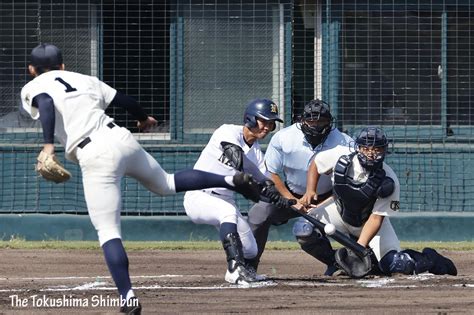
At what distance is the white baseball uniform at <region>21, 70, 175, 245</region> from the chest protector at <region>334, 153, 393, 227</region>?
8.05 ft

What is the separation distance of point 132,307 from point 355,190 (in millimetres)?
3084

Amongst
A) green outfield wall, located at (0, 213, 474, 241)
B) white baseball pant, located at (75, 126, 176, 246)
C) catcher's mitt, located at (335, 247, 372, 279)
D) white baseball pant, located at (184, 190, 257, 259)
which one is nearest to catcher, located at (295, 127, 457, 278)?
catcher's mitt, located at (335, 247, 372, 279)

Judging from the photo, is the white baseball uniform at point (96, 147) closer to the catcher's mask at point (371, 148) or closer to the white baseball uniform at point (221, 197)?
the white baseball uniform at point (221, 197)

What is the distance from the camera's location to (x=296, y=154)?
1108 cm

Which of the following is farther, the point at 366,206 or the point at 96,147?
the point at 366,206

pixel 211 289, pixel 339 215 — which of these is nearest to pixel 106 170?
pixel 211 289

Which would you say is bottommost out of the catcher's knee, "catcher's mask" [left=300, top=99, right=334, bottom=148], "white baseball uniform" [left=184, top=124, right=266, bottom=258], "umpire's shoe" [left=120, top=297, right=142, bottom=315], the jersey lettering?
the catcher's knee

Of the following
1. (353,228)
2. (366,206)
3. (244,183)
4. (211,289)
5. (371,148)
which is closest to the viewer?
(244,183)

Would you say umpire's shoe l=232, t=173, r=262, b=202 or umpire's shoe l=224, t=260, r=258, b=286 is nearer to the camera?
umpire's shoe l=232, t=173, r=262, b=202

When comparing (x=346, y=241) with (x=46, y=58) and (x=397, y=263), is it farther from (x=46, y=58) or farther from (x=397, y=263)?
(x=46, y=58)

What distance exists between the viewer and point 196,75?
1548cm

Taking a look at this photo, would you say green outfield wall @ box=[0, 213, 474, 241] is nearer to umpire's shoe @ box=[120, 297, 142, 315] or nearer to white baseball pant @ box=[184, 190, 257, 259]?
white baseball pant @ box=[184, 190, 257, 259]

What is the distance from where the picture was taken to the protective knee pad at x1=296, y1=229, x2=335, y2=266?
1030 centimetres

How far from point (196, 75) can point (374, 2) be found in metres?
2.45
